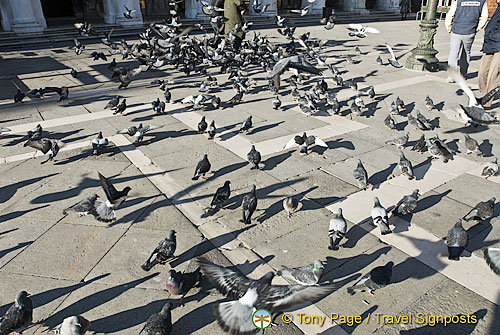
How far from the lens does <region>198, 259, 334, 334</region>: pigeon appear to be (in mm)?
A: 2891

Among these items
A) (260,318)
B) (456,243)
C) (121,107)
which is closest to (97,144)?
(121,107)

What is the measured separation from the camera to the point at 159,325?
3.00 metres

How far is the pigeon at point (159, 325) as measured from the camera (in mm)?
2988

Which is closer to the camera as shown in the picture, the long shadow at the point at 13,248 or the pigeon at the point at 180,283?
the pigeon at the point at 180,283

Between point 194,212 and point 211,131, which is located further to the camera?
point 211,131

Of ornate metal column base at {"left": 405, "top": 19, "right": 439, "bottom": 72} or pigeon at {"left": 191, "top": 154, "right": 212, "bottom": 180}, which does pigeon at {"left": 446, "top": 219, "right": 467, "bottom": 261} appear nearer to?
pigeon at {"left": 191, "top": 154, "right": 212, "bottom": 180}

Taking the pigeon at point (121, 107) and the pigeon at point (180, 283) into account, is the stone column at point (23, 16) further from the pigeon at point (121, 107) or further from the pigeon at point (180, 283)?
the pigeon at point (180, 283)

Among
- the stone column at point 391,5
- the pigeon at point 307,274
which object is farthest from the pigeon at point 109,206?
the stone column at point 391,5

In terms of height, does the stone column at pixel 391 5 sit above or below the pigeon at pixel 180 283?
above

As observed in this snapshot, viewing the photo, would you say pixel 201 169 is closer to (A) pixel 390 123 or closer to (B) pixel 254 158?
(B) pixel 254 158

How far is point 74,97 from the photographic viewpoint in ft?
33.0

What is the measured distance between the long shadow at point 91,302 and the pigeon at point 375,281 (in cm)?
225

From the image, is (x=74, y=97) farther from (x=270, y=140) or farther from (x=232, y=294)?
(x=232, y=294)

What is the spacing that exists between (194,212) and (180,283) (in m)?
1.64
